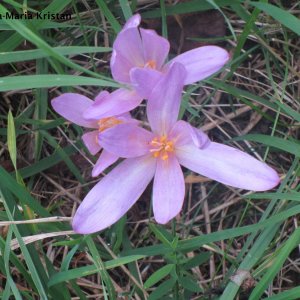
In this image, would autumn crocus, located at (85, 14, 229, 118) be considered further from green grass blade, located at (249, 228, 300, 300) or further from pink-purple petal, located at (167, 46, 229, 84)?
green grass blade, located at (249, 228, 300, 300)

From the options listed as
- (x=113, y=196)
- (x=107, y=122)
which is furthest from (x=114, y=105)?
(x=113, y=196)

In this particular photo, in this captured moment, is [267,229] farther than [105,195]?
Yes

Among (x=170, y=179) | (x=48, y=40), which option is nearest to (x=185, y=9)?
(x=48, y=40)

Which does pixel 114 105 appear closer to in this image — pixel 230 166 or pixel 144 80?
pixel 144 80

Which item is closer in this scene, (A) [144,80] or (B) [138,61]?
(A) [144,80]

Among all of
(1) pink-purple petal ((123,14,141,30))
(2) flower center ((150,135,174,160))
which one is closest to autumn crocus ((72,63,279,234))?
(2) flower center ((150,135,174,160))

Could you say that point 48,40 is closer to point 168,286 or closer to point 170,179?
point 170,179
